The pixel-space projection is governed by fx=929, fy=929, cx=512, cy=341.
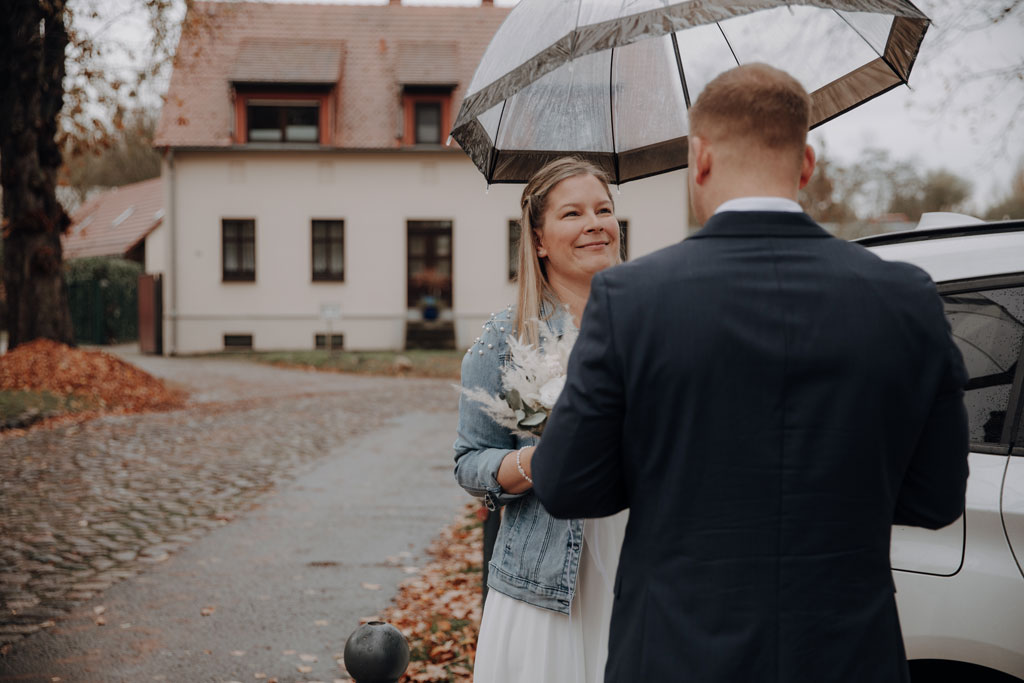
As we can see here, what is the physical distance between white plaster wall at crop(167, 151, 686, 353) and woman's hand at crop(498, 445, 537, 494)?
2525 centimetres

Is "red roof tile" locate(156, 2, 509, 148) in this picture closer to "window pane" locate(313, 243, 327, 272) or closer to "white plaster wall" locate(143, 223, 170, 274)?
"window pane" locate(313, 243, 327, 272)

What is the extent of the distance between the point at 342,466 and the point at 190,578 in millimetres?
4168

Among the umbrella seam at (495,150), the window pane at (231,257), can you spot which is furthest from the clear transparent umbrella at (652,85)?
the window pane at (231,257)

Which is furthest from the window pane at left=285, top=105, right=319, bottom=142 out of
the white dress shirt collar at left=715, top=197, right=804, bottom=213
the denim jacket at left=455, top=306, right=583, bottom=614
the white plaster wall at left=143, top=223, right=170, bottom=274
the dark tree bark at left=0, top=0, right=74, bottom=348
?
the white dress shirt collar at left=715, top=197, right=804, bottom=213

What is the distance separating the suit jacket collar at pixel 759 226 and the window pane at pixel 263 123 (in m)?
Result: 27.7

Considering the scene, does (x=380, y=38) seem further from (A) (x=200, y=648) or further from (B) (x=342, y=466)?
(A) (x=200, y=648)

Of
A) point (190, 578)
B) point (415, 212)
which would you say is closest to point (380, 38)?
point (415, 212)

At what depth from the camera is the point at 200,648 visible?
5.14 m

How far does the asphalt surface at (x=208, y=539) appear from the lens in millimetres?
5125

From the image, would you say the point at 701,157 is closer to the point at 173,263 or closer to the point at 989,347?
the point at 989,347

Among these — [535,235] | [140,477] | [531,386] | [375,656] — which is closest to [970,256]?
[535,235]

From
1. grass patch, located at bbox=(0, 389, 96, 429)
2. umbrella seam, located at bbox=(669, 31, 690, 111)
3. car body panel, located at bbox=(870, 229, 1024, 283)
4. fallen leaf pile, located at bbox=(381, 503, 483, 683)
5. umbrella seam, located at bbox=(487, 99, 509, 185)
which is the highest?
umbrella seam, located at bbox=(669, 31, 690, 111)

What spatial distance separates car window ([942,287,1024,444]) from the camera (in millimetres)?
2654

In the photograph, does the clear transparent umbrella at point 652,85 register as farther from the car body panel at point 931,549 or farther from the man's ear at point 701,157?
the car body panel at point 931,549
